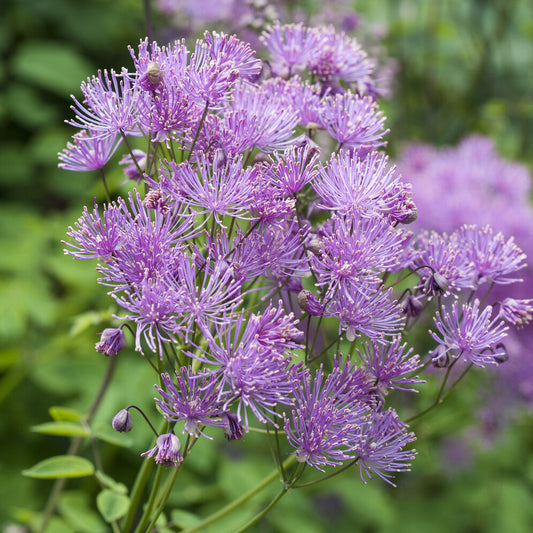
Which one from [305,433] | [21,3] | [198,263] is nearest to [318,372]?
[305,433]

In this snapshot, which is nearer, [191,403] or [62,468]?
[191,403]

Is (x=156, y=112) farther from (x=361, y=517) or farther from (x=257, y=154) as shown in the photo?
(x=361, y=517)

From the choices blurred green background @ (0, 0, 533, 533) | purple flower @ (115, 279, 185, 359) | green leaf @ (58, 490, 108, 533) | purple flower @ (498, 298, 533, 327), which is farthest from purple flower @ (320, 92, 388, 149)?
green leaf @ (58, 490, 108, 533)

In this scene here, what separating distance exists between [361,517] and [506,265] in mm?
1519

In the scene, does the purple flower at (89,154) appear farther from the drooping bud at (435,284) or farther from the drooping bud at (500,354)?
the drooping bud at (500,354)

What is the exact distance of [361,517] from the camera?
2576 millimetres

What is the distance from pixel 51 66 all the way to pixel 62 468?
8.15 ft

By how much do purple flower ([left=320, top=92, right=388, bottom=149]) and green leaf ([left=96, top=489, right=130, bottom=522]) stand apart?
859 mm

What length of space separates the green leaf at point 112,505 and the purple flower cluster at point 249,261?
35 centimetres

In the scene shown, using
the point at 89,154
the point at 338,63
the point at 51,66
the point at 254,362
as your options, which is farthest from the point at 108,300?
the point at 51,66

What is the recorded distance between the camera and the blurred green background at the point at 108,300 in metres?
2.44

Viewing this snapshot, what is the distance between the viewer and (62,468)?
146 cm

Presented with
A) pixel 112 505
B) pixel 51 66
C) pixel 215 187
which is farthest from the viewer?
pixel 51 66

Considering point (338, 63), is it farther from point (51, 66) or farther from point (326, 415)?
point (51, 66)
